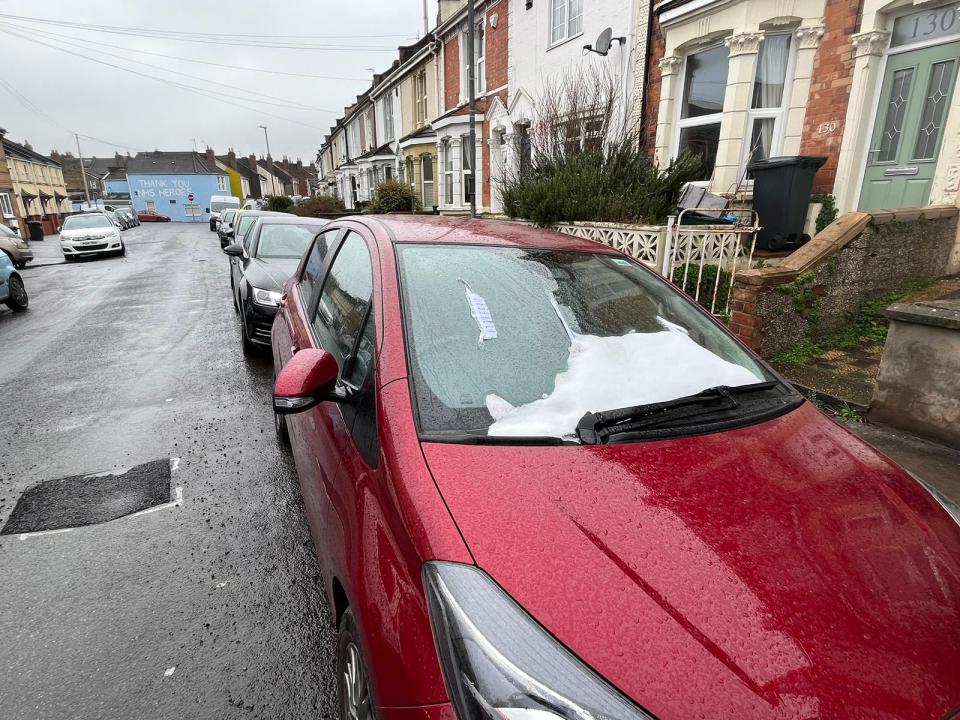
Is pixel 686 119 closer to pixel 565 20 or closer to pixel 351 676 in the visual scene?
pixel 565 20

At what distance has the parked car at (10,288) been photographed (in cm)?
874

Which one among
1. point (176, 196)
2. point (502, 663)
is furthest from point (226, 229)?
point (176, 196)

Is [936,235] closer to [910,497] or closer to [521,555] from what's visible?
[910,497]

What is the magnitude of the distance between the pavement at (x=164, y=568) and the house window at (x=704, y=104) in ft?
26.1

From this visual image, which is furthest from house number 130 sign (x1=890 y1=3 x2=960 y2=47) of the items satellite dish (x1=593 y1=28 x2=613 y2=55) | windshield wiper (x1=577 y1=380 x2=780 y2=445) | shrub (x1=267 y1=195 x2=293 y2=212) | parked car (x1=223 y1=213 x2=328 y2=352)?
shrub (x1=267 y1=195 x2=293 y2=212)

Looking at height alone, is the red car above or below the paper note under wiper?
below

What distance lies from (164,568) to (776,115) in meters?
9.38

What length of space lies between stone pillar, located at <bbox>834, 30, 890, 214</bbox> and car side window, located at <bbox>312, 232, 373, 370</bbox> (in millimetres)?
7173

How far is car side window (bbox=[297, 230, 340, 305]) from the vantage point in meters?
3.37

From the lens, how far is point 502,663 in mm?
1076

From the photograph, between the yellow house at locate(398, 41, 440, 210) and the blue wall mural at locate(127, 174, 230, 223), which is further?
the blue wall mural at locate(127, 174, 230, 223)

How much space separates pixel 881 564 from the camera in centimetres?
133

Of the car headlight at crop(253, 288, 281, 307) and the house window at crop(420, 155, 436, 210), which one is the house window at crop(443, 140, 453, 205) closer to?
the house window at crop(420, 155, 436, 210)

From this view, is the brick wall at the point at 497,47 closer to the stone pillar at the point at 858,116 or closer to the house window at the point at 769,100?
the house window at the point at 769,100
